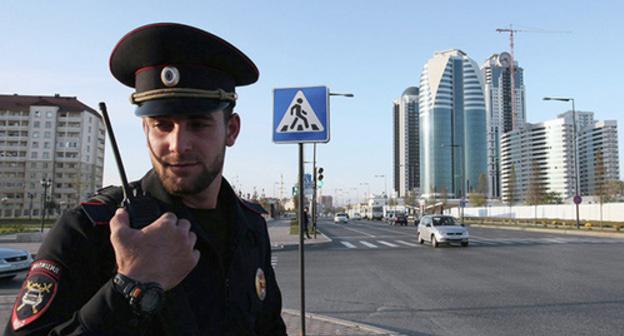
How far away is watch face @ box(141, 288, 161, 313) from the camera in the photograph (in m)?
1.17

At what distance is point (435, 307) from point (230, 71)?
678cm

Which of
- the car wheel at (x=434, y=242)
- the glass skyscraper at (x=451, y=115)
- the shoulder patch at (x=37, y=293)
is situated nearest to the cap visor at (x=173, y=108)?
the shoulder patch at (x=37, y=293)

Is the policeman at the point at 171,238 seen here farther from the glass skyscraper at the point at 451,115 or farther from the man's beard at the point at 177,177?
the glass skyscraper at the point at 451,115

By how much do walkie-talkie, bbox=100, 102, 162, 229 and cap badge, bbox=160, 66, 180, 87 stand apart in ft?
0.94

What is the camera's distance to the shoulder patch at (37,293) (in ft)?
3.92

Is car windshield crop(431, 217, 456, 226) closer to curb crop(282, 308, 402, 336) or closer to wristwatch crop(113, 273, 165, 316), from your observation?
curb crop(282, 308, 402, 336)

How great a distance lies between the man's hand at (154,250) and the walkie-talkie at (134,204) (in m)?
0.06

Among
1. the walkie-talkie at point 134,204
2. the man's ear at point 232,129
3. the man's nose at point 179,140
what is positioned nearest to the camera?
the walkie-talkie at point 134,204

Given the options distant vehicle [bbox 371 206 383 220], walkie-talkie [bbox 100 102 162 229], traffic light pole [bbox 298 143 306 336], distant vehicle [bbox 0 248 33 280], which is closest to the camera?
walkie-talkie [bbox 100 102 162 229]

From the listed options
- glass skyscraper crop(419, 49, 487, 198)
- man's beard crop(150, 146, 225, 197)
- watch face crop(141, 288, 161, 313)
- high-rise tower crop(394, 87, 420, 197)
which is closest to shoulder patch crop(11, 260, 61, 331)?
watch face crop(141, 288, 161, 313)

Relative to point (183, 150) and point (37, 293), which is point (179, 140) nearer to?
point (183, 150)

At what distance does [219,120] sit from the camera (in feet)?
5.58

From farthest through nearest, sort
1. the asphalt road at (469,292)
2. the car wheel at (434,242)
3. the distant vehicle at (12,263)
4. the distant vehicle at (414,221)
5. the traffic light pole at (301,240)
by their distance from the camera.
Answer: the distant vehicle at (414,221), the car wheel at (434,242), the distant vehicle at (12,263), the asphalt road at (469,292), the traffic light pole at (301,240)

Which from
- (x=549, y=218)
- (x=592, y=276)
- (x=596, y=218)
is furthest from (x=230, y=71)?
(x=549, y=218)
